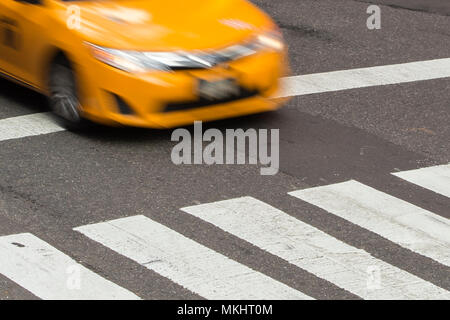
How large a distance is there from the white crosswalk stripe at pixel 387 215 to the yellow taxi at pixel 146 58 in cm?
147

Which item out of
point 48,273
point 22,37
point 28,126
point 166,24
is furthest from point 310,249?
point 22,37

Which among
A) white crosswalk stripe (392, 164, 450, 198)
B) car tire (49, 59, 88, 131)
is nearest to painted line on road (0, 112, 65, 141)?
car tire (49, 59, 88, 131)

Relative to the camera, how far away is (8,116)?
11523 mm

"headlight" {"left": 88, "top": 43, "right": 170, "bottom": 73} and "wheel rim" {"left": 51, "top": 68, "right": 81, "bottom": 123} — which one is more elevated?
"headlight" {"left": 88, "top": 43, "right": 170, "bottom": 73}

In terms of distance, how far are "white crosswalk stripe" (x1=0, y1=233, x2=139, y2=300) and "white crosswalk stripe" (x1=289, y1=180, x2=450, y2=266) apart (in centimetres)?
226

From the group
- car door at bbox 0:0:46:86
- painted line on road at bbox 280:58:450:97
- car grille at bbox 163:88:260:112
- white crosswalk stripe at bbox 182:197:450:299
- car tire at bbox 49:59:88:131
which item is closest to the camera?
white crosswalk stripe at bbox 182:197:450:299

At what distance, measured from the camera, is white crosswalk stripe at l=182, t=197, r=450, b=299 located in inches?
316

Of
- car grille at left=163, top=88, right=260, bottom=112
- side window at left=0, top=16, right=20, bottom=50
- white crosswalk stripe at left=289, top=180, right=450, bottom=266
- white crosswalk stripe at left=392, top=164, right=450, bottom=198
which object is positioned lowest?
white crosswalk stripe at left=289, top=180, right=450, bottom=266

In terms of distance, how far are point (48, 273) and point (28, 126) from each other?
3430mm

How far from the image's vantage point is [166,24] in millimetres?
10898

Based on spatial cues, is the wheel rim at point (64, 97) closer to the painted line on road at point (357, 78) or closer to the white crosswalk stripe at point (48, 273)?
the painted line on road at point (357, 78)

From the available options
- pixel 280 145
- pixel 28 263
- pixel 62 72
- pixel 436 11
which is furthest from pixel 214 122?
pixel 436 11

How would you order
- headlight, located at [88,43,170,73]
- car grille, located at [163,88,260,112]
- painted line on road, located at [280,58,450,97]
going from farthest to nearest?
1. painted line on road, located at [280,58,450,97]
2. car grille, located at [163,88,260,112]
3. headlight, located at [88,43,170,73]

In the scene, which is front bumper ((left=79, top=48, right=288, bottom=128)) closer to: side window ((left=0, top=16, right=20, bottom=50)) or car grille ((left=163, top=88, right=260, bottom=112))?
car grille ((left=163, top=88, right=260, bottom=112))
